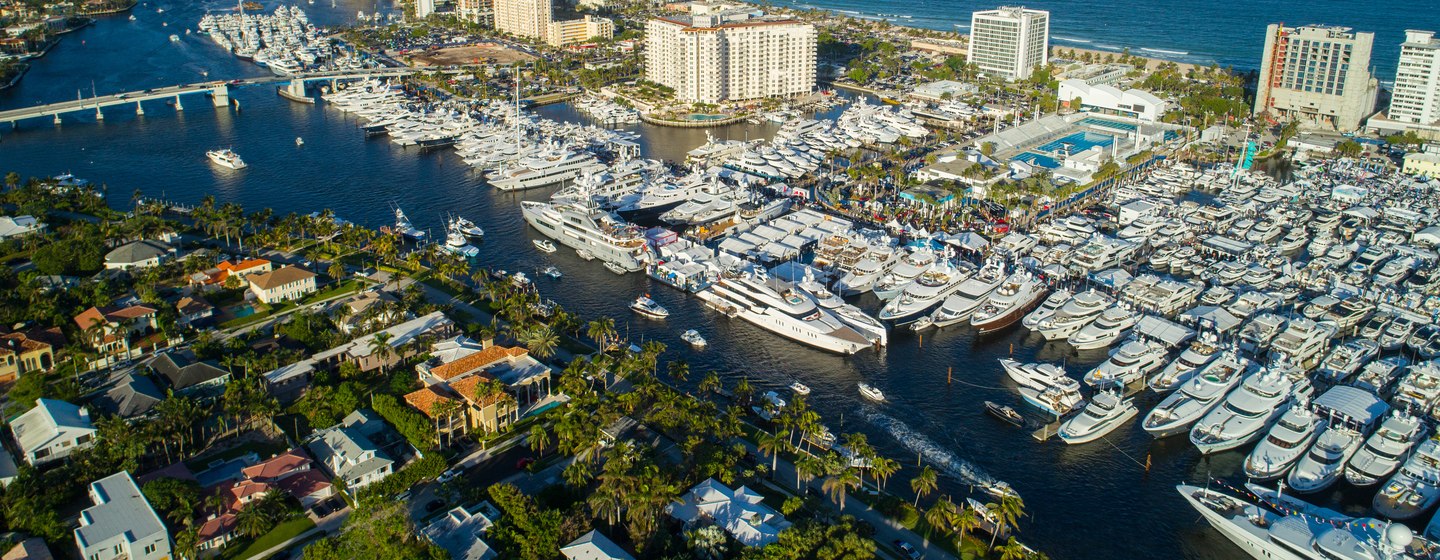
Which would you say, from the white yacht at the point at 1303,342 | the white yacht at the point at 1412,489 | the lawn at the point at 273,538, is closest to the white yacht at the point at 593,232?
the lawn at the point at 273,538

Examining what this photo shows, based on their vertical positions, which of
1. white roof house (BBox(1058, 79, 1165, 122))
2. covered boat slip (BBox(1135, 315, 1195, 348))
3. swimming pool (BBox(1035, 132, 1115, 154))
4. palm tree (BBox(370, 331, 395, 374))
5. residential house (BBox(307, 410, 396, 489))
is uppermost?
white roof house (BBox(1058, 79, 1165, 122))

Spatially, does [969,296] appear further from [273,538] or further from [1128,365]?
[273,538]

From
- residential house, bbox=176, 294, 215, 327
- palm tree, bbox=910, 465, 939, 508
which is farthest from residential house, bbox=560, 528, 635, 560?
residential house, bbox=176, 294, 215, 327

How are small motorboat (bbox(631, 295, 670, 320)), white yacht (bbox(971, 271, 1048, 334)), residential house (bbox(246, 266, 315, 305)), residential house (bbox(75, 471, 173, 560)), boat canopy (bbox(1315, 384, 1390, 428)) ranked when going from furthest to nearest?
small motorboat (bbox(631, 295, 670, 320)) < residential house (bbox(246, 266, 315, 305)) < white yacht (bbox(971, 271, 1048, 334)) < boat canopy (bbox(1315, 384, 1390, 428)) < residential house (bbox(75, 471, 173, 560))

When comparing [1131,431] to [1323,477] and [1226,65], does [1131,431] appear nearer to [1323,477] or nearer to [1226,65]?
[1323,477]

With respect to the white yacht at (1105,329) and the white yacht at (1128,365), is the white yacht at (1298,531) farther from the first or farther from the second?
the white yacht at (1105,329)

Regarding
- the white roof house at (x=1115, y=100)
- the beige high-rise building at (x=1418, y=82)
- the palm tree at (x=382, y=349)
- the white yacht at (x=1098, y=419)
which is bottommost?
the white yacht at (x=1098, y=419)

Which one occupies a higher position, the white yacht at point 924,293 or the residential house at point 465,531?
the white yacht at point 924,293

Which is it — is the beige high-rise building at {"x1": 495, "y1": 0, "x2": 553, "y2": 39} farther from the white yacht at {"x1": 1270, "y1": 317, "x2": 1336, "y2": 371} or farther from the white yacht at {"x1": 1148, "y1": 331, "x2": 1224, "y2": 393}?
the white yacht at {"x1": 1270, "y1": 317, "x2": 1336, "y2": 371}
